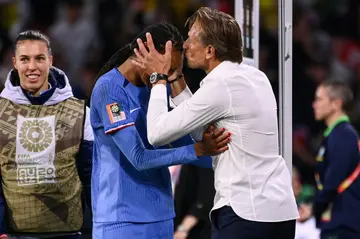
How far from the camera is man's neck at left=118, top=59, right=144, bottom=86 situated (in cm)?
405

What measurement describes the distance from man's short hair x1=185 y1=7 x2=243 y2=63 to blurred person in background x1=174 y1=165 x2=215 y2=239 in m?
2.20

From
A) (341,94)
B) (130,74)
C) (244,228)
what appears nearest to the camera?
(244,228)

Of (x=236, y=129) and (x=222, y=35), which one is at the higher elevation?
(x=222, y=35)

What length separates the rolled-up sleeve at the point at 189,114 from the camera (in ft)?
12.2

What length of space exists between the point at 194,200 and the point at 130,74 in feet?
7.52

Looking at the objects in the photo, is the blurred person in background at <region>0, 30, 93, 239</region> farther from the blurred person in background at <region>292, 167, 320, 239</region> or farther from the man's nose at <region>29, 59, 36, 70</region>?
the blurred person in background at <region>292, 167, 320, 239</region>

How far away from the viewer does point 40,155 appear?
4516mm

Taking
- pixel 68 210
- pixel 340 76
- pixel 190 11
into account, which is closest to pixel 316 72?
pixel 340 76

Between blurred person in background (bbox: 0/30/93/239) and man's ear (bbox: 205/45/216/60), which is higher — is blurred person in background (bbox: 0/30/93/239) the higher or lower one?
the lower one

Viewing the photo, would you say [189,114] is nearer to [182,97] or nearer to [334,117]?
[182,97]

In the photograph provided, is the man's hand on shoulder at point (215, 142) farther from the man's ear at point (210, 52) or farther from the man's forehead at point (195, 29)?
the man's forehead at point (195, 29)

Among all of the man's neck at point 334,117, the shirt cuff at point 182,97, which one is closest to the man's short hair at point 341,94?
the man's neck at point 334,117

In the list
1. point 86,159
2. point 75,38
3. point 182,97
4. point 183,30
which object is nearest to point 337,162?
point 86,159

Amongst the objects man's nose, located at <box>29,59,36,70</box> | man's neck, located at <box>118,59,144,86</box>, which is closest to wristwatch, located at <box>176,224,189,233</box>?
man's nose, located at <box>29,59,36,70</box>
